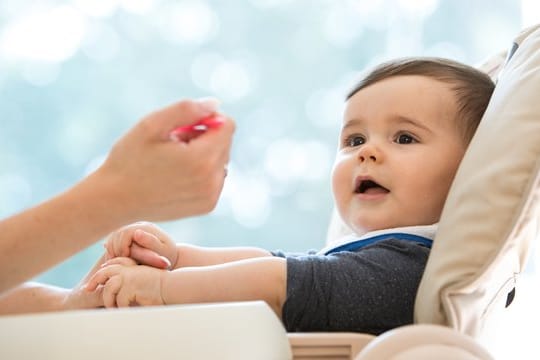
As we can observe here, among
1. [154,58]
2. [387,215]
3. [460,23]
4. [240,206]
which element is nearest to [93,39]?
[154,58]

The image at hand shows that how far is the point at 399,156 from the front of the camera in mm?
987

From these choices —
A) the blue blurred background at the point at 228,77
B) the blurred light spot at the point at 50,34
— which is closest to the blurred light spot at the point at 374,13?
the blue blurred background at the point at 228,77

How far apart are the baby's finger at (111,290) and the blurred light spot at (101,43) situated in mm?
1770

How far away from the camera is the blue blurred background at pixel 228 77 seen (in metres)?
2.49

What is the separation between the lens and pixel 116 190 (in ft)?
2.18

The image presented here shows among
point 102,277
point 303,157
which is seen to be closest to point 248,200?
point 303,157

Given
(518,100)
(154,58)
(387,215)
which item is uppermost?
(154,58)

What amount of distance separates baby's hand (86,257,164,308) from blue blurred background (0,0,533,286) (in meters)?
1.61

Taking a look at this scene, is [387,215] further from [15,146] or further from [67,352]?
[15,146]

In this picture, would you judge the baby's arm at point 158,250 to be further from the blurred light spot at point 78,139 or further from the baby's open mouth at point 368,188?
the blurred light spot at point 78,139

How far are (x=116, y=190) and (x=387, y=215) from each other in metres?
0.44

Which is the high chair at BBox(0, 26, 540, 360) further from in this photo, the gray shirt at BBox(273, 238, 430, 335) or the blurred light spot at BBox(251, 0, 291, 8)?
the blurred light spot at BBox(251, 0, 291, 8)

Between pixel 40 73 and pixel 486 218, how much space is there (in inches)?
81.5

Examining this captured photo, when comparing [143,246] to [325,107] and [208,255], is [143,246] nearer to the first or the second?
[208,255]
